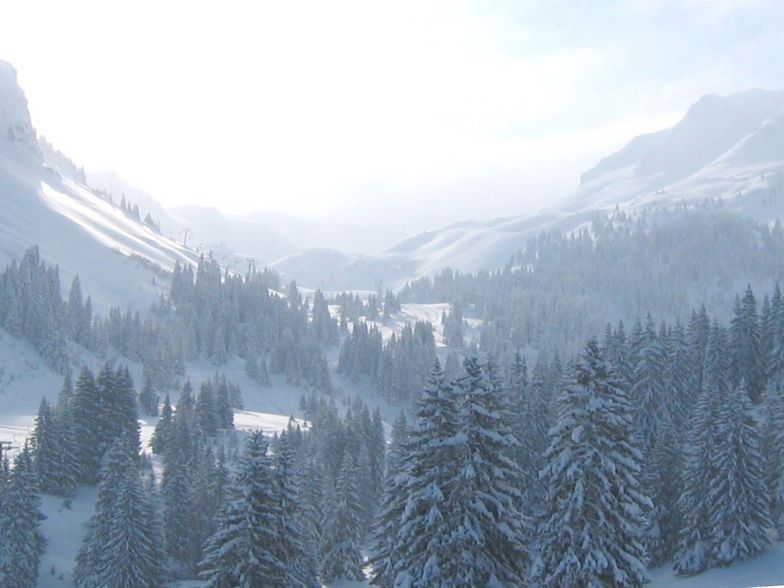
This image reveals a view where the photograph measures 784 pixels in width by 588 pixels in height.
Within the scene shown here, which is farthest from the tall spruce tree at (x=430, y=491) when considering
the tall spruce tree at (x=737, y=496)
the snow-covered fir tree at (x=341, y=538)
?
the snow-covered fir tree at (x=341, y=538)

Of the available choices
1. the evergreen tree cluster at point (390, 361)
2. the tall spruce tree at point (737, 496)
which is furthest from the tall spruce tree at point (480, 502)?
the evergreen tree cluster at point (390, 361)

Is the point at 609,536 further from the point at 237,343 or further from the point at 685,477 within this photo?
the point at 237,343

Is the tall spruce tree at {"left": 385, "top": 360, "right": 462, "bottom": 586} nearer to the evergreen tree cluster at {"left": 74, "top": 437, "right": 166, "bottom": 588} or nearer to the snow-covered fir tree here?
the evergreen tree cluster at {"left": 74, "top": 437, "right": 166, "bottom": 588}

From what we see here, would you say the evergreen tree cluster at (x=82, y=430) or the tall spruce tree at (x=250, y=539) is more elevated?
the tall spruce tree at (x=250, y=539)

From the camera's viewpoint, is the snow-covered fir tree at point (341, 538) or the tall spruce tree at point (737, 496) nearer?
the tall spruce tree at point (737, 496)

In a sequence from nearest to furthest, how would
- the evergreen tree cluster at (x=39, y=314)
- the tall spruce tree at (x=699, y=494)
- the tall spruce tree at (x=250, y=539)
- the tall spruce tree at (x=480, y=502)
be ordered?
the tall spruce tree at (x=480, y=502)
the tall spruce tree at (x=250, y=539)
the tall spruce tree at (x=699, y=494)
the evergreen tree cluster at (x=39, y=314)

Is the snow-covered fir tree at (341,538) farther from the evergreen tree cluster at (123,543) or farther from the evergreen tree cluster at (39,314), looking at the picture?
the evergreen tree cluster at (39,314)

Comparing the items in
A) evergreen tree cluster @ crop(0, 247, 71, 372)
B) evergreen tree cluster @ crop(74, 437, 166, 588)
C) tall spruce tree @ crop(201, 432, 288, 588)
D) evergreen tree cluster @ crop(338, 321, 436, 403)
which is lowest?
evergreen tree cluster @ crop(338, 321, 436, 403)

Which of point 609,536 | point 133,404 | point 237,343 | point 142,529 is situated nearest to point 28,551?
point 142,529

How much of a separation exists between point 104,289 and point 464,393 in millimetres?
185363

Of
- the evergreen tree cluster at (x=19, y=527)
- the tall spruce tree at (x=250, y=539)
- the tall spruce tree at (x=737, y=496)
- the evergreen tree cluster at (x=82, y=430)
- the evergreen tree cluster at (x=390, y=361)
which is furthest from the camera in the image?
the evergreen tree cluster at (x=390, y=361)

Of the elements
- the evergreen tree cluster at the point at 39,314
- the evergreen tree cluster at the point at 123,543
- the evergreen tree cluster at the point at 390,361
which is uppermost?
the evergreen tree cluster at the point at 39,314

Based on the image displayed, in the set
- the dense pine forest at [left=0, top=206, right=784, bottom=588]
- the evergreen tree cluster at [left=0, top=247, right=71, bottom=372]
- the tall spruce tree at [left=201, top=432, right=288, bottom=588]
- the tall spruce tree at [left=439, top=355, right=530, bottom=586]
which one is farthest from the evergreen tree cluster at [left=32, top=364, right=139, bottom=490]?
the tall spruce tree at [left=439, top=355, right=530, bottom=586]

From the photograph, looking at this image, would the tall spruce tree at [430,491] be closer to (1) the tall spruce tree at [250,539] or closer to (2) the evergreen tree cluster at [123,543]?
(1) the tall spruce tree at [250,539]
